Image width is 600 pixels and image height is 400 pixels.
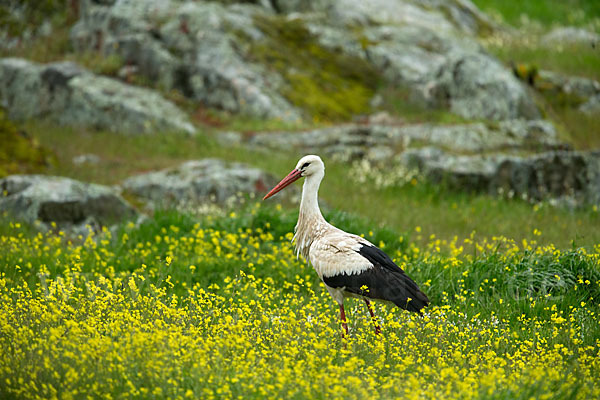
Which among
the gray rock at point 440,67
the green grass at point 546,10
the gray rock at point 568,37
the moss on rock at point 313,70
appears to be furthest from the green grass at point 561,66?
the moss on rock at point 313,70

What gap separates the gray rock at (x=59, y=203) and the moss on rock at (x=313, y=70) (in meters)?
10.5

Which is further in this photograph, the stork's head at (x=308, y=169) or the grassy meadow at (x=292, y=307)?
the stork's head at (x=308, y=169)

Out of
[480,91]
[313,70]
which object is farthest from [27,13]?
[480,91]

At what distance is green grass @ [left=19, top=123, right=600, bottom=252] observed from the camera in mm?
12320

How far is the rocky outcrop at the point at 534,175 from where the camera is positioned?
1527cm

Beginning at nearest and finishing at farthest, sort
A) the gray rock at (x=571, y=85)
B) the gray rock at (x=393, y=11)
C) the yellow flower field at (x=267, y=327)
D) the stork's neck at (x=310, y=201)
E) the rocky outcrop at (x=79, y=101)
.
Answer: the yellow flower field at (x=267, y=327) → the stork's neck at (x=310, y=201) → the rocky outcrop at (x=79, y=101) → the gray rock at (x=571, y=85) → the gray rock at (x=393, y=11)

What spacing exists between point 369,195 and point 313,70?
30.9ft

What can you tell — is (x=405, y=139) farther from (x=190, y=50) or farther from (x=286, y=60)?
(x=190, y=50)

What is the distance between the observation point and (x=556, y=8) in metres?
38.9

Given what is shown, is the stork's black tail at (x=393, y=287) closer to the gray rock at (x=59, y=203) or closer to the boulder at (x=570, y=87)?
the gray rock at (x=59, y=203)

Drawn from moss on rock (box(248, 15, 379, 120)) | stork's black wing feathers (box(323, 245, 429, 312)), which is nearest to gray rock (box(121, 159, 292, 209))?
stork's black wing feathers (box(323, 245, 429, 312))

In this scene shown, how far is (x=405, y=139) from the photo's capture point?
59.5 ft

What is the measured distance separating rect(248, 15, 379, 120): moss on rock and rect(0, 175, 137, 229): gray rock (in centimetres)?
1046

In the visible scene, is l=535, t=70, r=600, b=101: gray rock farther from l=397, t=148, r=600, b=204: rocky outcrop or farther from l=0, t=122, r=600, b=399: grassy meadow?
l=0, t=122, r=600, b=399: grassy meadow
